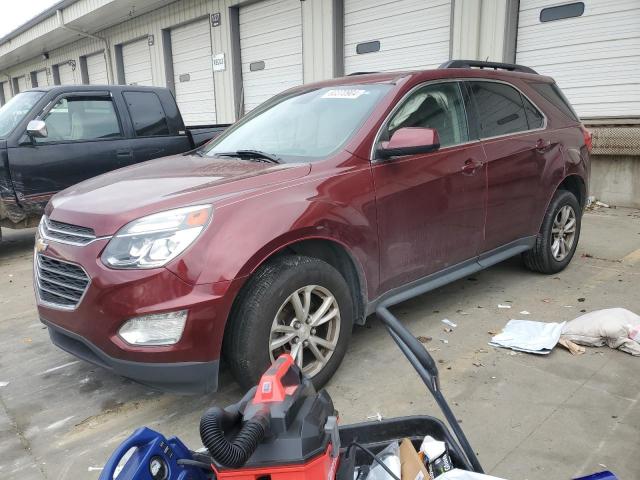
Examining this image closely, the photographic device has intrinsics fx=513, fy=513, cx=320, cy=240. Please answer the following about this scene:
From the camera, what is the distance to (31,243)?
7.25 meters

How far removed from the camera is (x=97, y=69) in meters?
20.1

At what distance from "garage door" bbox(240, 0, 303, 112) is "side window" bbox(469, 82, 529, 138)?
322 inches

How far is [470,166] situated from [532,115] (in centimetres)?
113

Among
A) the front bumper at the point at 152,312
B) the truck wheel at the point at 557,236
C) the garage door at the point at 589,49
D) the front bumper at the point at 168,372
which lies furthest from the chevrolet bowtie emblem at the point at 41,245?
the garage door at the point at 589,49

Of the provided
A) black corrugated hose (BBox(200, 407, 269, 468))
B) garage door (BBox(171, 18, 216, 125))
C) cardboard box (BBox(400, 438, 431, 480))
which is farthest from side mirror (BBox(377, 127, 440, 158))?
garage door (BBox(171, 18, 216, 125))

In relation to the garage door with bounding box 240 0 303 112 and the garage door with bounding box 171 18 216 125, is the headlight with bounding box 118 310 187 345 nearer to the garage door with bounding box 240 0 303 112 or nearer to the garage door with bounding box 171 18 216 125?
the garage door with bounding box 240 0 303 112

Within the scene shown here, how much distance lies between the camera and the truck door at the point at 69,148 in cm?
570

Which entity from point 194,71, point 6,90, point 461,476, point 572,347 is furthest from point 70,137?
point 6,90

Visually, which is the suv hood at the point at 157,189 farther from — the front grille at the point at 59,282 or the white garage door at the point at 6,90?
the white garage door at the point at 6,90

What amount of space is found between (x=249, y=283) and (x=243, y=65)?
1197 cm

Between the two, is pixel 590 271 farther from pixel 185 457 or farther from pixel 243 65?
pixel 243 65

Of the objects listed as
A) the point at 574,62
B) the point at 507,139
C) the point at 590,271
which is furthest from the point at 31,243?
the point at 574,62

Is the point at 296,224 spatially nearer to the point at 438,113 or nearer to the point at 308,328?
the point at 308,328

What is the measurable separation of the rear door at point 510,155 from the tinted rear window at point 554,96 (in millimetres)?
238
